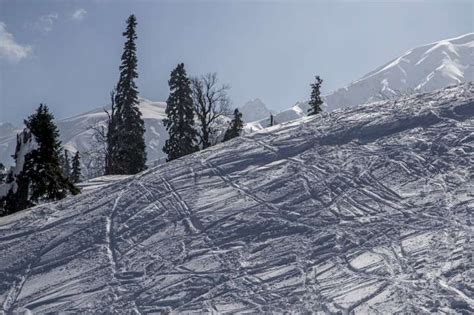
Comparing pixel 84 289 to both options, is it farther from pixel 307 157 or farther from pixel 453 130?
pixel 453 130

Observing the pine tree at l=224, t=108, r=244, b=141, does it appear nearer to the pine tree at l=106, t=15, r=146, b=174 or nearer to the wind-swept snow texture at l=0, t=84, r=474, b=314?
the pine tree at l=106, t=15, r=146, b=174

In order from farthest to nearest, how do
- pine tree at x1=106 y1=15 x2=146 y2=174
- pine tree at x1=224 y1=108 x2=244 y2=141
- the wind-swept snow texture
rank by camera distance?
pine tree at x1=224 y1=108 x2=244 y2=141
pine tree at x1=106 y1=15 x2=146 y2=174
the wind-swept snow texture

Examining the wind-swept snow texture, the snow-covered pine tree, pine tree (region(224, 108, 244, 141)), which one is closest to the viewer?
the wind-swept snow texture

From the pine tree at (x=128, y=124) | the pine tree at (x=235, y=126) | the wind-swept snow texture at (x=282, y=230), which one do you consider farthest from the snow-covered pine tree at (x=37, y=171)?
the pine tree at (x=235, y=126)

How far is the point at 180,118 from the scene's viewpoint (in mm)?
39656

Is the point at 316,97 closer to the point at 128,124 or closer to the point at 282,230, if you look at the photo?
the point at 128,124

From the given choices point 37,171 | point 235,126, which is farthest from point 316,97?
point 37,171

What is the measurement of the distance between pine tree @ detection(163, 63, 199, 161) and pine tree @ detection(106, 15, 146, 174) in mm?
2247

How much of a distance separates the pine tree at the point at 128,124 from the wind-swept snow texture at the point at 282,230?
19015mm

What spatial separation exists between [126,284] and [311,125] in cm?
1121

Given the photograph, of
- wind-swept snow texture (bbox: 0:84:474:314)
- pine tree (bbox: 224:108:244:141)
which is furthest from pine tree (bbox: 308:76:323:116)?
wind-swept snow texture (bbox: 0:84:474:314)

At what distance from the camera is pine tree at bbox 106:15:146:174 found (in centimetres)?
3753

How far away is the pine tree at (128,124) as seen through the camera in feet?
123

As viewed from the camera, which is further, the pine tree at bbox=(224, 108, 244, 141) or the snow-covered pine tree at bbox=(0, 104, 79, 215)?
the pine tree at bbox=(224, 108, 244, 141)
